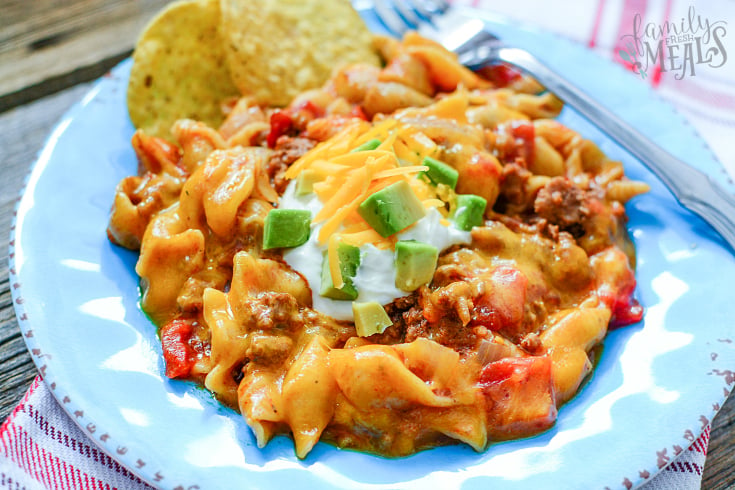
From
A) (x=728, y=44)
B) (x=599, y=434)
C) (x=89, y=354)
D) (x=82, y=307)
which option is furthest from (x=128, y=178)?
(x=728, y=44)

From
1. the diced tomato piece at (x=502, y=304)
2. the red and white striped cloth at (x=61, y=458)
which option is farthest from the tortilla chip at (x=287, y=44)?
the red and white striped cloth at (x=61, y=458)

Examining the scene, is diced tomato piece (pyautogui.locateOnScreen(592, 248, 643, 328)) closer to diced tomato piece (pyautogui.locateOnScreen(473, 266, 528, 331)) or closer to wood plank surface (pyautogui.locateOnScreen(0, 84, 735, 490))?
diced tomato piece (pyautogui.locateOnScreen(473, 266, 528, 331))

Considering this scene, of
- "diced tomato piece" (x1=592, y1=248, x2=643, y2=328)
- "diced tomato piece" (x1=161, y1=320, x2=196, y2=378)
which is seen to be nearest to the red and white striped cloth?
"diced tomato piece" (x1=161, y1=320, x2=196, y2=378)

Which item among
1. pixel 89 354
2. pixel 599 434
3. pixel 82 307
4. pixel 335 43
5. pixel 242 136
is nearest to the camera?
pixel 599 434

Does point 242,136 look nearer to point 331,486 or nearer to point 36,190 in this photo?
point 36,190

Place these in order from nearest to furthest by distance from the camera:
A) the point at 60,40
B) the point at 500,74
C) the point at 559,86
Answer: the point at 559,86 < the point at 500,74 < the point at 60,40

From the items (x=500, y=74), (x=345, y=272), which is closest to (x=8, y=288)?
(x=345, y=272)

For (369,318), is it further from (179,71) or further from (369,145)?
(179,71)
